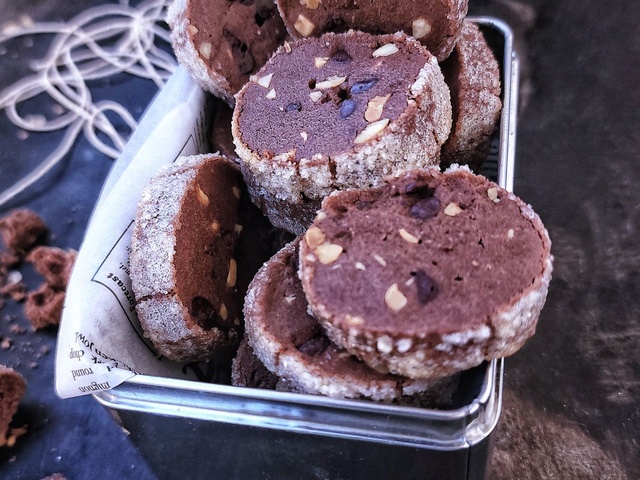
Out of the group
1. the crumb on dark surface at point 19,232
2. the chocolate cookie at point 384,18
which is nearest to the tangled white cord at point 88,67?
the crumb on dark surface at point 19,232

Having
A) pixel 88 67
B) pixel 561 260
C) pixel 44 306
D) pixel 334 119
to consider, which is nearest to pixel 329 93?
pixel 334 119

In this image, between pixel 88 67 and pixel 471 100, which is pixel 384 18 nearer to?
pixel 471 100

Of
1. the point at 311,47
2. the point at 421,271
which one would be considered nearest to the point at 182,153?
the point at 311,47

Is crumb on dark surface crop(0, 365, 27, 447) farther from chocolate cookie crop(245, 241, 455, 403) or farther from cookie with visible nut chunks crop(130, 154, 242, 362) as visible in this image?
chocolate cookie crop(245, 241, 455, 403)

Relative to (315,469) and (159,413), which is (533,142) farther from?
(159,413)

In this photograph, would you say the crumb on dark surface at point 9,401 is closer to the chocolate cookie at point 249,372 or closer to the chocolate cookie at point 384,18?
the chocolate cookie at point 249,372
